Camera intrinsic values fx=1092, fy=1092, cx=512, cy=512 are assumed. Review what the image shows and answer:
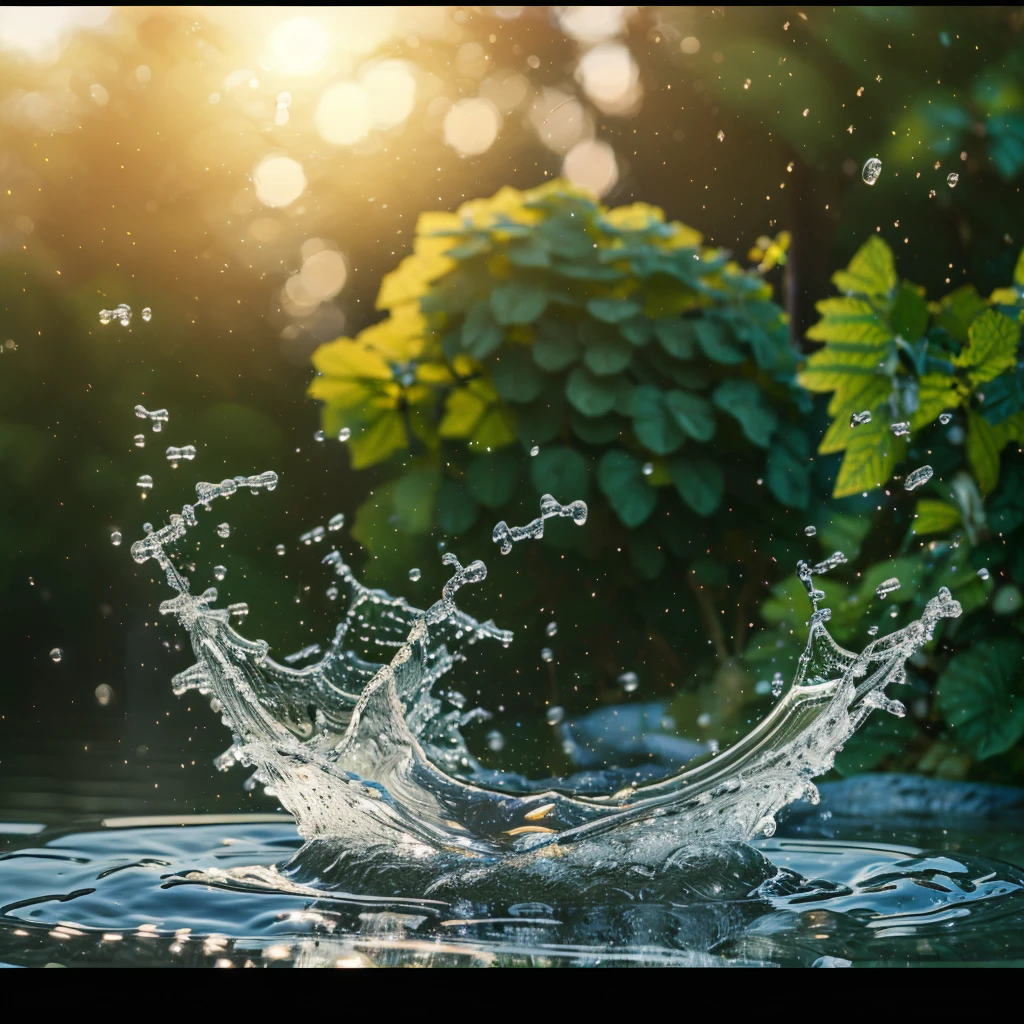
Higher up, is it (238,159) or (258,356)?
(238,159)

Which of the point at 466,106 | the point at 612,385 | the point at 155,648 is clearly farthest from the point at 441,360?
the point at 155,648

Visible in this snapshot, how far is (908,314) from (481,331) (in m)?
0.82

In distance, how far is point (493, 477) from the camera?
224 cm

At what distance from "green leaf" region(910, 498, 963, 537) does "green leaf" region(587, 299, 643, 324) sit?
0.66m

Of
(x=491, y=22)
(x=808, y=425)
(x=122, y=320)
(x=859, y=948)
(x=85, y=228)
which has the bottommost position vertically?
(x=859, y=948)

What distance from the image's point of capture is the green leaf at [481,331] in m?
2.16

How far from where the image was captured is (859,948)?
973mm

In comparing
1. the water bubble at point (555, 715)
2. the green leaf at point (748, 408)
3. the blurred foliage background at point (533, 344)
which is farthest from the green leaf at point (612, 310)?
the water bubble at point (555, 715)

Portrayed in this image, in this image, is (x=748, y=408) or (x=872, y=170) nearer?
(x=748, y=408)

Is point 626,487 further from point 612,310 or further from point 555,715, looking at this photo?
point 555,715

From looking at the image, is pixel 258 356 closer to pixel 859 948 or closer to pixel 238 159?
pixel 238 159

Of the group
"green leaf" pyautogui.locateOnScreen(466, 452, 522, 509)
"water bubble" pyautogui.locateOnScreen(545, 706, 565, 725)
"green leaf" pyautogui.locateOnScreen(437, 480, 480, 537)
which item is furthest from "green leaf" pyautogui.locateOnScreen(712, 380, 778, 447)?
"water bubble" pyautogui.locateOnScreen(545, 706, 565, 725)

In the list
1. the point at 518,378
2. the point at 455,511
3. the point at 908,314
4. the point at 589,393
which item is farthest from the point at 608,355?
the point at 908,314

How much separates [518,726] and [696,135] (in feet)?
4.56
